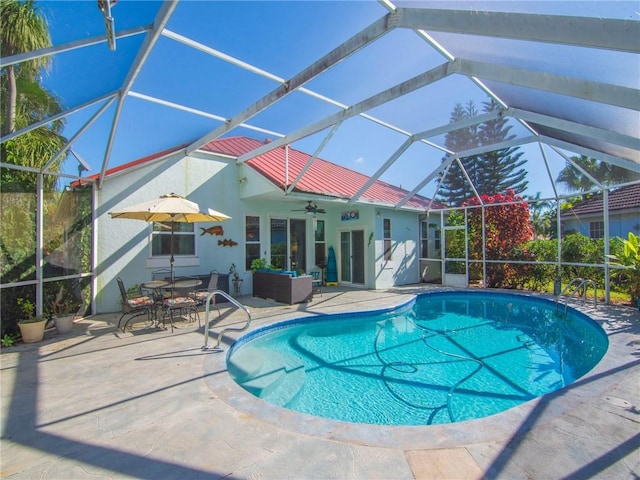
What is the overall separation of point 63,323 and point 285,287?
5.10 meters

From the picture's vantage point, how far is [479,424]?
3.15 meters

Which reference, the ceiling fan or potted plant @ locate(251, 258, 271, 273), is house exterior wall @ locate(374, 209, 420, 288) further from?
potted plant @ locate(251, 258, 271, 273)

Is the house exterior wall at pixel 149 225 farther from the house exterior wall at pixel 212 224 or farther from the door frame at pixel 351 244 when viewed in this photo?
the door frame at pixel 351 244

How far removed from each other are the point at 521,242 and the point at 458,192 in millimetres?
17030

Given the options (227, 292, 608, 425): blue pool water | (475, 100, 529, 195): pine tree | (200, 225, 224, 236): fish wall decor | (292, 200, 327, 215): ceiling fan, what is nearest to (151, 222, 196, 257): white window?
(200, 225, 224, 236): fish wall decor

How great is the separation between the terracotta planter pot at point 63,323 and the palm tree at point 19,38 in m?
4.19

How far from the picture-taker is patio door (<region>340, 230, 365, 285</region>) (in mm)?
13001

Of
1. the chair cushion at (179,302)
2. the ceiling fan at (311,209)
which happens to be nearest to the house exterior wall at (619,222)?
the ceiling fan at (311,209)

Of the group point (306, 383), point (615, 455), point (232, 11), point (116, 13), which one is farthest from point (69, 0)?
point (615, 455)

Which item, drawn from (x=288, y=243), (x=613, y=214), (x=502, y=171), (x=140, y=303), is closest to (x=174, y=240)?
(x=140, y=303)

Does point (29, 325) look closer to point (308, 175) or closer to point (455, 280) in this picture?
point (308, 175)

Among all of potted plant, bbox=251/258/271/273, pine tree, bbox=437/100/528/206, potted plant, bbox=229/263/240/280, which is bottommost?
potted plant, bbox=229/263/240/280

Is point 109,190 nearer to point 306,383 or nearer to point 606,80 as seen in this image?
point 306,383

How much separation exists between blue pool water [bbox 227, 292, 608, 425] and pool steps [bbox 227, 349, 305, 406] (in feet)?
0.05
